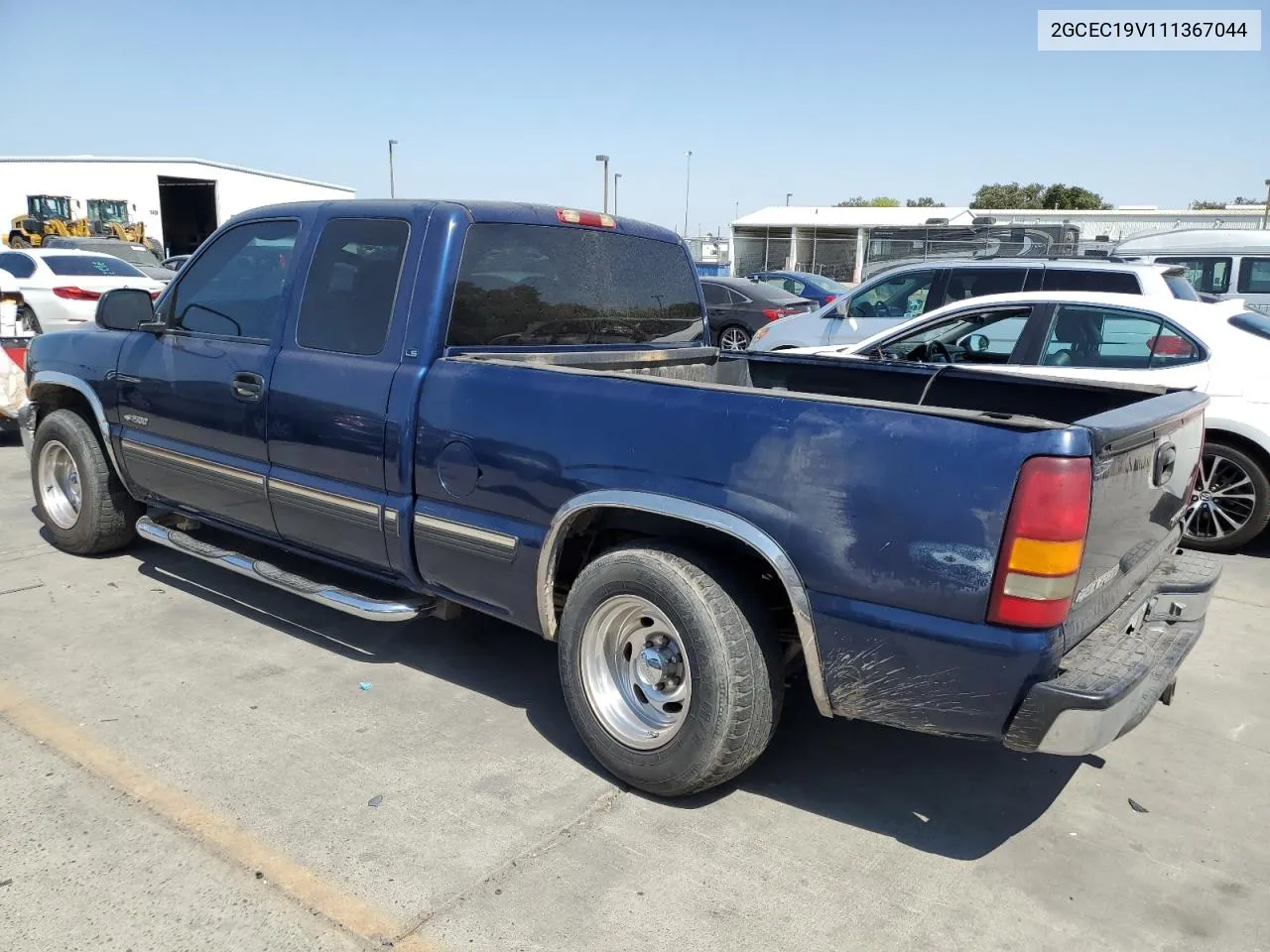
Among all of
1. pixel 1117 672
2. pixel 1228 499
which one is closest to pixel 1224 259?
pixel 1228 499

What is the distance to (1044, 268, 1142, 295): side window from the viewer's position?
7.66m

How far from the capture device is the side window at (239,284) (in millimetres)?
4191

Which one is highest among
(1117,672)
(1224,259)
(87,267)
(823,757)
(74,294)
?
(1224,259)

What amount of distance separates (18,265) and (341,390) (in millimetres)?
12760

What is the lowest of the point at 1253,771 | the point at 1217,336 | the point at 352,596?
the point at 1253,771

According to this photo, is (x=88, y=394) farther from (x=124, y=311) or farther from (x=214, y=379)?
(x=214, y=379)

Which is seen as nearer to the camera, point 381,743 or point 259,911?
point 259,911

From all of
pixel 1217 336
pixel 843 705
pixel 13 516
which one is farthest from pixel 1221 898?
pixel 13 516

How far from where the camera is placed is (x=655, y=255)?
4574mm

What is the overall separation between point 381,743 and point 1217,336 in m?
5.45

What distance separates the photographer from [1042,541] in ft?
7.80

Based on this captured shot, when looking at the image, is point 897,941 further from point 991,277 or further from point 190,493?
point 991,277

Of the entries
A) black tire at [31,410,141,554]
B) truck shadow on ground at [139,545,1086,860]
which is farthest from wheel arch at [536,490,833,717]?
black tire at [31,410,141,554]

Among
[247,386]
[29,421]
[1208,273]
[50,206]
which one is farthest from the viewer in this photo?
[50,206]
